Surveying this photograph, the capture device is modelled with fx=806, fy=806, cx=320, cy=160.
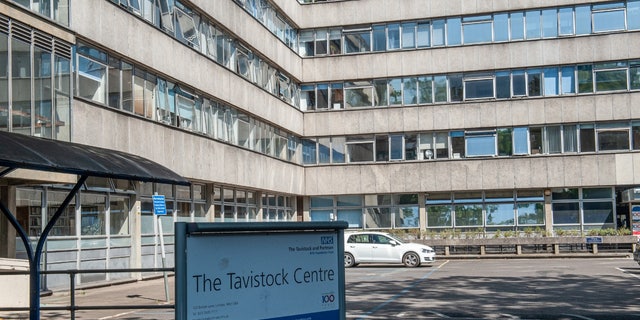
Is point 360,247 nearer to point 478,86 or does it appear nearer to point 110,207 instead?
point 110,207

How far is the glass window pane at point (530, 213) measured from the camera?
4284 cm

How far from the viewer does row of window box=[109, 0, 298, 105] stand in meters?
27.8

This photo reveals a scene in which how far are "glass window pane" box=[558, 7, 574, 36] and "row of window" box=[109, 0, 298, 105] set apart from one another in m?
14.7

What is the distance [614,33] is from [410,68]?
34.8 feet

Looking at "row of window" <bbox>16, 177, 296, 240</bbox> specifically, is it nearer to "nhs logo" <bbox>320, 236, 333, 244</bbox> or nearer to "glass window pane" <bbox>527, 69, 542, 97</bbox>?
"nhs logo" <bbox>320, 236, 333, 244</bbox>

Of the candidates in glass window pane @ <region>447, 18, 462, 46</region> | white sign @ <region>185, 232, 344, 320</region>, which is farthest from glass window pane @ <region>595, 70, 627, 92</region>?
white sign @ <region>185, 232, 344, 320</region>

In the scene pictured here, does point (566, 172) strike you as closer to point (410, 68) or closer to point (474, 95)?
point (474, 95)

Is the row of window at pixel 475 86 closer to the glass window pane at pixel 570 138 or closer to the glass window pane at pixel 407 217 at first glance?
the glass window pane at pixel 570 138

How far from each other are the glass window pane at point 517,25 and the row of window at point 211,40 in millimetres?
12284

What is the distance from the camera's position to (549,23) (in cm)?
4234

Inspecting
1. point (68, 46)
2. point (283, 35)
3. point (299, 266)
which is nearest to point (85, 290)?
point (68, 46)

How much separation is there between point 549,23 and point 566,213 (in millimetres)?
10026

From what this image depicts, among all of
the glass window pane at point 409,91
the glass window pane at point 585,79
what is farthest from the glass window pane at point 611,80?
the glass window pane at point 409,91

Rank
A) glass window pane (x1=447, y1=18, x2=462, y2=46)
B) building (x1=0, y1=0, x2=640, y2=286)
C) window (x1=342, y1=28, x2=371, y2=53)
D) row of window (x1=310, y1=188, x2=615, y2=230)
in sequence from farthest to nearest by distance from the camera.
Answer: window (x1=342, y1=28, x2=371, y2=53), glass window pane (x1=447, y1=18, x2=462, y2=46), row of window (x1=310, y1=188, x2=615, y2=230), building (x1=0, y1=0, x2=640, y2=286)
